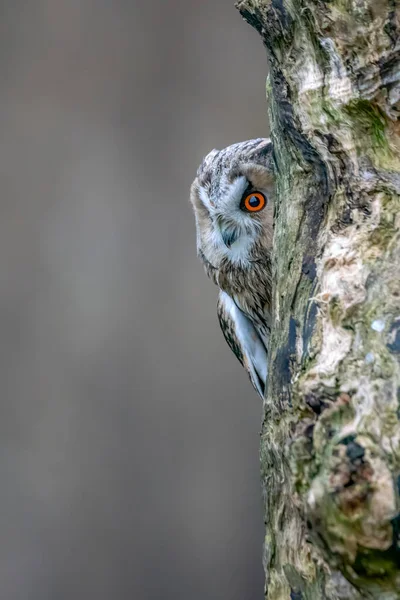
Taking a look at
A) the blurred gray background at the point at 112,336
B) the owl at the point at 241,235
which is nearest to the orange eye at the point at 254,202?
the owl at the point at 241,235

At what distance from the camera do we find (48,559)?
3.81 meters

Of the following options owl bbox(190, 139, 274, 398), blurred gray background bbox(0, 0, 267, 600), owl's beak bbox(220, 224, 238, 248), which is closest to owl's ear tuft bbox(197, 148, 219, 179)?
owl bbox(190, 139, 274, 398)

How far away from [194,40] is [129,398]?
2.16 m

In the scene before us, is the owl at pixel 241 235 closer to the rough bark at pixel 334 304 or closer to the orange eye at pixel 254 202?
the orange eye at pixel 254 202

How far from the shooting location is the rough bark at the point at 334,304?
883 millimetres

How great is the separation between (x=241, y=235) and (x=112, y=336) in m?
1.91

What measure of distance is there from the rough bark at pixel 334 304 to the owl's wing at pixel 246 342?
112 centimetres

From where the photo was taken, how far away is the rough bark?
88cm

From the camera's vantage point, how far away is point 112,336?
3912 mm

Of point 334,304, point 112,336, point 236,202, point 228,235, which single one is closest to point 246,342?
point 228,235

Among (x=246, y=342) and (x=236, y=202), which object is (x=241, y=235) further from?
(x=246, y=342)

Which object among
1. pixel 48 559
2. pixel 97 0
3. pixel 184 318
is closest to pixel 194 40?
pixel 97 0

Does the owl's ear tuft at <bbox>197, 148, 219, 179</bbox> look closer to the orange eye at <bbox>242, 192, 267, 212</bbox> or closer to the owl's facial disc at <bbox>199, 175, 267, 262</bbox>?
the owl's facial disc at <bbox>199, 175, 267, 262</bbox>

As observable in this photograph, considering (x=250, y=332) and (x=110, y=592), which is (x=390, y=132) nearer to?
(x=250, y=332)
